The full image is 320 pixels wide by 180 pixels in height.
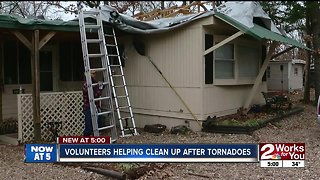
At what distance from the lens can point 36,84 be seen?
8.09 metres

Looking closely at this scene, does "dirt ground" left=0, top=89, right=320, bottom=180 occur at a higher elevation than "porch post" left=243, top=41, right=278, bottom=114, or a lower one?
lower

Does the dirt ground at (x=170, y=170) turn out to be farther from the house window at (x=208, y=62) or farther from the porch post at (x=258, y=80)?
the porch post at (x=258, y=80)

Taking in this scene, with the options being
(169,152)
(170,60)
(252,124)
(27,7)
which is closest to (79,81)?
(170,60)

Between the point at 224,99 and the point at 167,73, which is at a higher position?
the point at 167,73

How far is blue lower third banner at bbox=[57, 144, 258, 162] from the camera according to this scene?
3.80 metres

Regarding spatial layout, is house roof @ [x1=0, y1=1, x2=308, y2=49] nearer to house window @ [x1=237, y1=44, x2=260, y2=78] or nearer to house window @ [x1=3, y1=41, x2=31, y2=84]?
house window @ [x1=237, y1=44, x2=260, y2=78]

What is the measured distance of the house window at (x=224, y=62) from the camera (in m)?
9.84

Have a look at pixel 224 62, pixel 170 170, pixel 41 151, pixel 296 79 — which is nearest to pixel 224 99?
pixel 224 62

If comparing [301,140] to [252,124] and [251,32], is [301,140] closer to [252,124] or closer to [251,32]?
[252,124]

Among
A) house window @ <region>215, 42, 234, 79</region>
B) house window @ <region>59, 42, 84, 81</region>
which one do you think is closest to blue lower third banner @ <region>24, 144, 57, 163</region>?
house window @ <region>215, 42, 234, 79</region>

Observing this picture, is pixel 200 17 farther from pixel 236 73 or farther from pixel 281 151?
pixel 281 151

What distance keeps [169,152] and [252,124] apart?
583 cm

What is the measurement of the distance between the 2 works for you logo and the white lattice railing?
607 centimetres

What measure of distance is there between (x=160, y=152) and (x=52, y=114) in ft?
18.6
